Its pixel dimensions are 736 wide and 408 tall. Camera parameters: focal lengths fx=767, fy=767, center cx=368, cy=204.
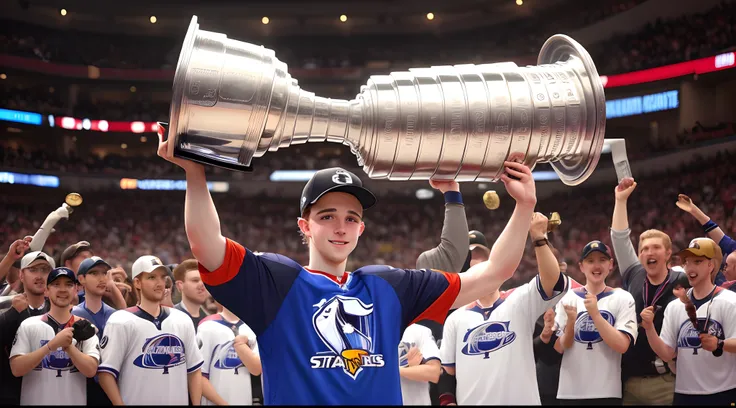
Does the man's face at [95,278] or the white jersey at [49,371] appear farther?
the man's face at [95,278]

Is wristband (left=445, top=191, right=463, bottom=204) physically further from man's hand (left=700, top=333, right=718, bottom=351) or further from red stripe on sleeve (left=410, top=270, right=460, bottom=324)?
man's hand (left=700, top=333, right=718, bottom=351)

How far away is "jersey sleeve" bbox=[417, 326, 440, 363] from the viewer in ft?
20.5

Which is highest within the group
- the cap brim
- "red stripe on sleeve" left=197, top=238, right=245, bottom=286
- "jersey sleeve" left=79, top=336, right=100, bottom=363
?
the cap brim

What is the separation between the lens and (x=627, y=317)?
245 inches

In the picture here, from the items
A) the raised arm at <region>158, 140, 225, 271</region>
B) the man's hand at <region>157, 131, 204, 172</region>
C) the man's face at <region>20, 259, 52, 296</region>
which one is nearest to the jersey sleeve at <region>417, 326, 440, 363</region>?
the man's face at <region>20, 259, 52, 296</region>

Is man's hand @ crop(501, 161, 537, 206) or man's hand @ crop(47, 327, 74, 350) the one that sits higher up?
man's hand @ crop(501, 161, 537, 206)

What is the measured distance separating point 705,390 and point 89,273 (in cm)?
501

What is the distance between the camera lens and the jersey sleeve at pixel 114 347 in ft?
18.9

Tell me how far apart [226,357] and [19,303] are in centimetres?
175

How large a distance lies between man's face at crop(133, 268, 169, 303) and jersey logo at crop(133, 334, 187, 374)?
12.1 inches

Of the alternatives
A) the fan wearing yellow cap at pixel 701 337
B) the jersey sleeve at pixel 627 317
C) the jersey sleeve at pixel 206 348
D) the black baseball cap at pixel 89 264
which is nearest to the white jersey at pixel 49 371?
the black baseball cap at pixel 89 264

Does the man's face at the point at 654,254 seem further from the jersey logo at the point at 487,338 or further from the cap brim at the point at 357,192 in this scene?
the cap brim at the point at 357,192

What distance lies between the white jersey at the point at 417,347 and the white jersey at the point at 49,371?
8.01 ft

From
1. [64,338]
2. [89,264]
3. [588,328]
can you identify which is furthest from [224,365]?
[588,328]
